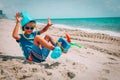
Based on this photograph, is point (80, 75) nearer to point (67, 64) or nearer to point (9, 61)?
point (67, 64)

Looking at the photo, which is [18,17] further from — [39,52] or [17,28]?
[39,52]

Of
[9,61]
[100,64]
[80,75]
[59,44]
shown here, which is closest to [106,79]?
[80,75]

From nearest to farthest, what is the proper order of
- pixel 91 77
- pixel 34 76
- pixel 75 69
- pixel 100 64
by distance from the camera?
pixel 34 76
pixel 91 77
pixel 75 69
pixel 100 64

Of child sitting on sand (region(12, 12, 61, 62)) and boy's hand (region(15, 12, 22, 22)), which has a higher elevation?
boy's hand (region(15, 12, 22, 22))

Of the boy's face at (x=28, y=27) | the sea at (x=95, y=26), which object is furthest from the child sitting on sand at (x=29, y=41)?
the sea at (x=95, y=26)

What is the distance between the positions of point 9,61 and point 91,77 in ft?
6.14

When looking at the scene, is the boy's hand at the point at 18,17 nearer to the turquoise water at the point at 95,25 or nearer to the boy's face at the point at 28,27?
the boy's face at the point at 28,27

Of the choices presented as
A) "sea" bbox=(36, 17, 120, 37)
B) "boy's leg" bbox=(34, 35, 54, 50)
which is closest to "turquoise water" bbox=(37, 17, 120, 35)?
"sea" bbox=(36, 17, 120, 37)

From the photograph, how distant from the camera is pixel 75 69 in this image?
10.6 feet

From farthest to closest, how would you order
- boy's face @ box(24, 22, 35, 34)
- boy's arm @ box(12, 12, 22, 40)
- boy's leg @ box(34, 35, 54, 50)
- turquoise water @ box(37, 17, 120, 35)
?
turquoise water @ box(37, 17, 120, 35) → boy's face @ box(24, 22, 35, 34) → boy's arm @ box(12, 12, 22, 40) → boy's leg @ box(34, 35, 54, 50)

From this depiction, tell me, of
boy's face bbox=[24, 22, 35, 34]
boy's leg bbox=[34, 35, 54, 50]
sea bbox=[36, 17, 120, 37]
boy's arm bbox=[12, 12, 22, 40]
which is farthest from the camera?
sea bbox=[36, 17, 120, 37]

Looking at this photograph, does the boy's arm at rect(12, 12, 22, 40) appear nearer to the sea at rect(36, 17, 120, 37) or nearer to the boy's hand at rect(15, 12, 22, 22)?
the boy's hand at rect(15, 12, 22, 22)

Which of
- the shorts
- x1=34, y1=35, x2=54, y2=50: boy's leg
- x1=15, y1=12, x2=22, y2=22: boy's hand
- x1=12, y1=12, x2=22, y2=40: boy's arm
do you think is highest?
x1=15, y1=12, x2=22, y2=22: boy's hand

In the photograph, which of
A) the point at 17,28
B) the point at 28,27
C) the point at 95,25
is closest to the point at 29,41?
the point at 28,27
